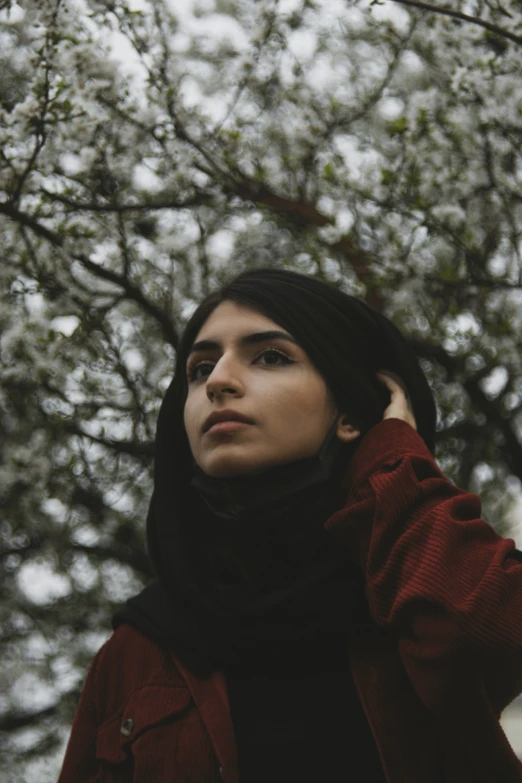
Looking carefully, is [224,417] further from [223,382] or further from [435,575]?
[435,575]

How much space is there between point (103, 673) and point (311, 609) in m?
Answer: 0.62

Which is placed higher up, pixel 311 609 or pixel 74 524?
pixel 74 524

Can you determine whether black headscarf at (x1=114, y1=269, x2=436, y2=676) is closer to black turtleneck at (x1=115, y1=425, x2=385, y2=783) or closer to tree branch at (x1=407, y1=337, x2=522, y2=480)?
black turtleneck at (x1=115, y1=425, x2=385, y2=783)

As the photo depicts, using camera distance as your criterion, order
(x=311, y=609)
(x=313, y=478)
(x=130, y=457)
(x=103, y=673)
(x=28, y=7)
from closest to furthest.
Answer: (x=311, y=609) → (x=313, y=478) → (x=103, y=673) → (x=28, y=7) → (x=130, y=457)

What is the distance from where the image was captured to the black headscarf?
5.99 ft

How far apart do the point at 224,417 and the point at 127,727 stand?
73cm

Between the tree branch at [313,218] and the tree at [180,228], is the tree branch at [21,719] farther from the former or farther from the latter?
the tree branch at [313,218]

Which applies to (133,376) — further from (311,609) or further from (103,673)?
(311,609)

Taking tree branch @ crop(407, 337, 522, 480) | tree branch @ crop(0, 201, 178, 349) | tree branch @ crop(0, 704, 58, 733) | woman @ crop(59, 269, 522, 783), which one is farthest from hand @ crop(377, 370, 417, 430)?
tree branch @ crop(0, 704, 58, 733)

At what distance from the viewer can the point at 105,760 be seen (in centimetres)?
189

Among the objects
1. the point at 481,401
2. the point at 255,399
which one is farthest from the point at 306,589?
the point at 481,401

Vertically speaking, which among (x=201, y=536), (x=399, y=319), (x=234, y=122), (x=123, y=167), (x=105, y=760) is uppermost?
(x=234, y=122)

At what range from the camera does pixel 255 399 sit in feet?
6.45

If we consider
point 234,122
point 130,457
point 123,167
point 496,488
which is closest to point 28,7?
point 123,167
